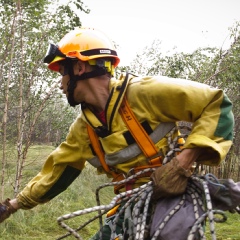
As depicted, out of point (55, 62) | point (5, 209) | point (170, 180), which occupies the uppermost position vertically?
point (55, 62)

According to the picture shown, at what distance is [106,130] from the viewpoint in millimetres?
2547

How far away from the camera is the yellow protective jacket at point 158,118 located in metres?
2.23

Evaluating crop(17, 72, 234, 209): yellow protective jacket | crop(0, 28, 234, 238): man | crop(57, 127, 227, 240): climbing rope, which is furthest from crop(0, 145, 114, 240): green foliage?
crop(57, 127, 227, 240): climbing rope

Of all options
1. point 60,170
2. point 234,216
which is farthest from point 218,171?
point 60,170

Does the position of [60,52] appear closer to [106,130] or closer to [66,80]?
[66,80]

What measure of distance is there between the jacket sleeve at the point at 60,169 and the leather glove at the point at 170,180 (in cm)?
90

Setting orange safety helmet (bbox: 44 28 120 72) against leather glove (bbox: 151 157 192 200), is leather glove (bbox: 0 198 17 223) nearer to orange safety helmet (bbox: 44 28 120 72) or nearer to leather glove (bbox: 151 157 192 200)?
orange safety helmet (bbox: 44 28 120 72)

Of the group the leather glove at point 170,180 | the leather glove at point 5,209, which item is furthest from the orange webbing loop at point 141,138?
the leather glove at point 5,209

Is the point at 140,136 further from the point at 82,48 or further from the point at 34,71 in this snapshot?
the point at 34,71

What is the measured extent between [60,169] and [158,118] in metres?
0.96

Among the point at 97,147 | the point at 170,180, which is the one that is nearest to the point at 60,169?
the point at 97,147

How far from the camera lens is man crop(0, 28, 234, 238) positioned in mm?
2221

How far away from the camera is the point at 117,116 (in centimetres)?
251

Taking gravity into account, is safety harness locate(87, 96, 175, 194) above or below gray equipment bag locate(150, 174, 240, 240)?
above
